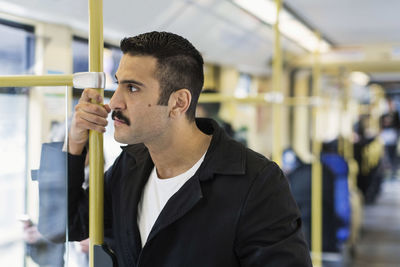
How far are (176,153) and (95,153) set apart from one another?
209mm

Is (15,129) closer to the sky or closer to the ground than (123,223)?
closer to the sky

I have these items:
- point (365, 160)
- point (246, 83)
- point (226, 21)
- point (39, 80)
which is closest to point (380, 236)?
point (365, 160)

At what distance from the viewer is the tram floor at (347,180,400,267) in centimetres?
546

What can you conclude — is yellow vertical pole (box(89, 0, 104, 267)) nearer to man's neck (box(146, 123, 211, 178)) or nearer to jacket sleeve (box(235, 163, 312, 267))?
man's neck (box(146, 123, 211, 178))

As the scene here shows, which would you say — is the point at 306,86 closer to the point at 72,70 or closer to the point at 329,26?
the point at 329,26

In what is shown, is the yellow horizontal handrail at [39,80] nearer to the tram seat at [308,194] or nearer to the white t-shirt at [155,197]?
the white t-shirt at [155,197]

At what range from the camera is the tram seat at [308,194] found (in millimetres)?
4586

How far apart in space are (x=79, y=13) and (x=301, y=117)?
423 cm

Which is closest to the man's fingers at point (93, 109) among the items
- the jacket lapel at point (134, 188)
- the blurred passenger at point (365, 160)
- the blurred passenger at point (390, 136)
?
the jacket lapel at point (134, 188)

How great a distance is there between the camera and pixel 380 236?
6.66 meters

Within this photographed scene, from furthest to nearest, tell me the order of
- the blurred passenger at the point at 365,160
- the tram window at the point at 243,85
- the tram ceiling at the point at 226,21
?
the blurred passenger at the point at 365,160 < the tram window at the point at 243,85 < the tram ceiling at the point at 226,21

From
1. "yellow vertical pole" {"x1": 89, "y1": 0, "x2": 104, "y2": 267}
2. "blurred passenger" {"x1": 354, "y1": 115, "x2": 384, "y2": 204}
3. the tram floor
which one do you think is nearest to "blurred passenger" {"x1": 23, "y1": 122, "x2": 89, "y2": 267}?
"yellow vertical pole" {"x1": 89, "y1": 0, "x2": 104, "y2": 267}

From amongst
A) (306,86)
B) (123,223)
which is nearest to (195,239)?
(123,223)

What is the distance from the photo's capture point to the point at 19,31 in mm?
1984
